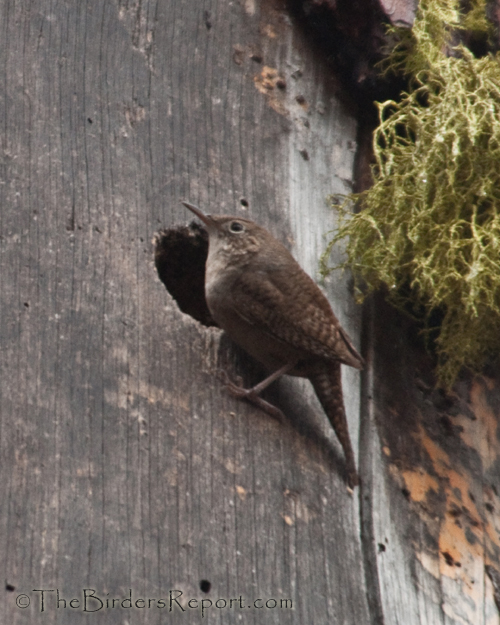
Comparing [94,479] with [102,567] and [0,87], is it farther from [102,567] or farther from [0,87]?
[0,87]

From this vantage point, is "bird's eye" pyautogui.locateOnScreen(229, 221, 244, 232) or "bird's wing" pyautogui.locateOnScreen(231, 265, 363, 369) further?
"bird's eye" pyautogui.locateOnScreen(229, 221, 244, 232)

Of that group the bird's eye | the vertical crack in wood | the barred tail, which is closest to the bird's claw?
the barred tail

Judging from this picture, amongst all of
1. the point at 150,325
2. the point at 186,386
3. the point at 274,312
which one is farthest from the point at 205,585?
the point at 274,312

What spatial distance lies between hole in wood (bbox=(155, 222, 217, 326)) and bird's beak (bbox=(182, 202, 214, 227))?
0.33 ft

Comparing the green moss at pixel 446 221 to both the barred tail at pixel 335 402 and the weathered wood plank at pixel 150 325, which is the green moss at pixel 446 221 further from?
the barred tail at pixel 335 402

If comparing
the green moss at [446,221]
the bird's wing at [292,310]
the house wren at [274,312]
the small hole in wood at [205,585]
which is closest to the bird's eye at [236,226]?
the house wren at [274,312]

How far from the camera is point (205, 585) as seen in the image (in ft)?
8.75

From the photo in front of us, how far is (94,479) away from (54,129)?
4.43ft

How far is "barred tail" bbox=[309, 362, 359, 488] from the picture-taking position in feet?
10.4

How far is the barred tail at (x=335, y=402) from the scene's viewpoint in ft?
10.4

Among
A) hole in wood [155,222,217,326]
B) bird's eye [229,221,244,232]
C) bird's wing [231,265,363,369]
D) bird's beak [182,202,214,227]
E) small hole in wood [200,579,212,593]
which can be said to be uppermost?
hole in wood [155,222,217,326]

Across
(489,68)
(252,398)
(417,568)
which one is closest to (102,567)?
(252,398)

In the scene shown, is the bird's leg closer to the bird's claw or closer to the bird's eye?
the bird's claw

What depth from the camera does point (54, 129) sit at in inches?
137
